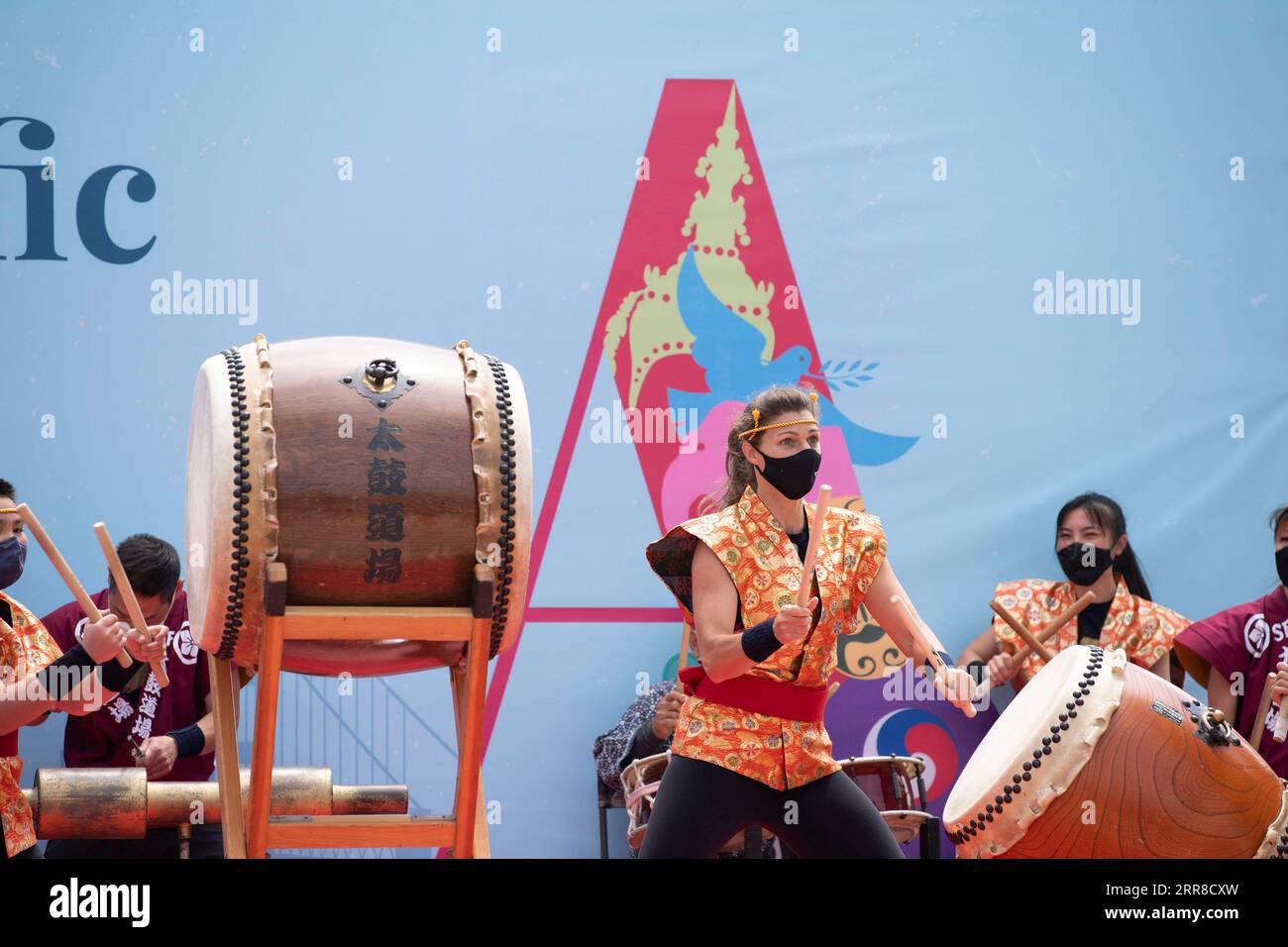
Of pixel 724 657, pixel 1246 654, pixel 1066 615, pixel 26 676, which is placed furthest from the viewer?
pixel 1066 615

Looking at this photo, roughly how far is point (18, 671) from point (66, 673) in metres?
0.53

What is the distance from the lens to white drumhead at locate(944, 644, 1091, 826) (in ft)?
9.32

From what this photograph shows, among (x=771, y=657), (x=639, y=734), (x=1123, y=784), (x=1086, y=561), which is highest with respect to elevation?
(x=1086, y=561)

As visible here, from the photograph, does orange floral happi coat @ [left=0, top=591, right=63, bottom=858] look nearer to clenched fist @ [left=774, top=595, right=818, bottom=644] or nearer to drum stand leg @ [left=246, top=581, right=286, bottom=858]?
drum stand leg @ [left=246, top=581, right=286, bottom=858]

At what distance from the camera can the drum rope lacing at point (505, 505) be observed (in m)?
2.78

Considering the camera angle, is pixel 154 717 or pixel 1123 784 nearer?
pixel 1123 784

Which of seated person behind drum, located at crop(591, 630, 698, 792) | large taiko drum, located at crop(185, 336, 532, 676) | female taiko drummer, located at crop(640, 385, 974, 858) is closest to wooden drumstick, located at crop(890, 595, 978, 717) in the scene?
female taiko drummer, located at crop(640, 385, 974, 858)

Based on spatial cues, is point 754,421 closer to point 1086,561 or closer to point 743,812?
point 743,812

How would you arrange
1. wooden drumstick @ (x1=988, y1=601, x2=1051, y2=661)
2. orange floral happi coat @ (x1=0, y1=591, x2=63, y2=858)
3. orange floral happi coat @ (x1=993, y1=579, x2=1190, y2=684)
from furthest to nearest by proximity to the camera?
orange floral happi coat @ (x1=993, y1=579, x2=1190, y2=684) → wooden drumstick @ (x1=988, y1=601, x2=1051, y2=661) → orange floral happi coat @ (x1=0, y1=591, x2=63, y2=858)

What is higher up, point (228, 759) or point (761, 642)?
point (761, 642)

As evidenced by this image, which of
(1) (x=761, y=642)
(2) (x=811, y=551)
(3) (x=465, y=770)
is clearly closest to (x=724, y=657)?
(1) (x=761, y=642)

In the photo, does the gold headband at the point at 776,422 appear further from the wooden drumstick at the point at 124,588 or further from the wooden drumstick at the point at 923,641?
the wooden drumstick at the point at 124,588

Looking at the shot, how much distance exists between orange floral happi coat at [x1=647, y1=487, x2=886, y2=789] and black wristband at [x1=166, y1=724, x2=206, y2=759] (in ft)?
4.42

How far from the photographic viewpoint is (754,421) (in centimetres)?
315
